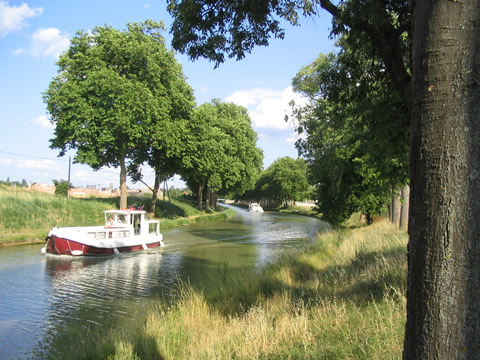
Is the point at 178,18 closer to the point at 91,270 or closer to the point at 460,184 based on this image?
the point at 460,184

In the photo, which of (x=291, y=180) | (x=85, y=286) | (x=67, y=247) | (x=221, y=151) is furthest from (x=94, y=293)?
(x=291, y=180)

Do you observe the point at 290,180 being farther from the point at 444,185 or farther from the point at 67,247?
the point at 444,185

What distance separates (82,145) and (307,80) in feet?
60.7

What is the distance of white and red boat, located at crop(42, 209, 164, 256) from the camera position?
22641 millimetres

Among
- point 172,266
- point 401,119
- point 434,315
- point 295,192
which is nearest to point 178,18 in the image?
point 401,119

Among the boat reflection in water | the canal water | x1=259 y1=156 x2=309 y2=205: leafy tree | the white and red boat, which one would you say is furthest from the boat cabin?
x1=259 y1=156 x2=309 y2=205: leafy tree

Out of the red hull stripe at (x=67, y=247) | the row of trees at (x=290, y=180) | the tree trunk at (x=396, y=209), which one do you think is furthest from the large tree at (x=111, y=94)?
the row of trees at (x=290, y=180)

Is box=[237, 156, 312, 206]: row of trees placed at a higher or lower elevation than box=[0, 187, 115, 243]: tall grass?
higher

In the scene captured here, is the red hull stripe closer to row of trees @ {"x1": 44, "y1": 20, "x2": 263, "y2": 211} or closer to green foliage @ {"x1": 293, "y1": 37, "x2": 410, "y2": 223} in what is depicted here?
row of trees @ {"x1": 44, "y1": 20, "x2": 263, "y2": 211}

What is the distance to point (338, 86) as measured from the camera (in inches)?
362

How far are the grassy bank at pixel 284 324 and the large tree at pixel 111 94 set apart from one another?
23.7 meters

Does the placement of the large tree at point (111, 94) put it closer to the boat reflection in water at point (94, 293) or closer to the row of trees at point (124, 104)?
the row of trees at point (124, 104)

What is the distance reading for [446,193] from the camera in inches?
103

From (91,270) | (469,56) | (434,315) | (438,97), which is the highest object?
(469,56)
